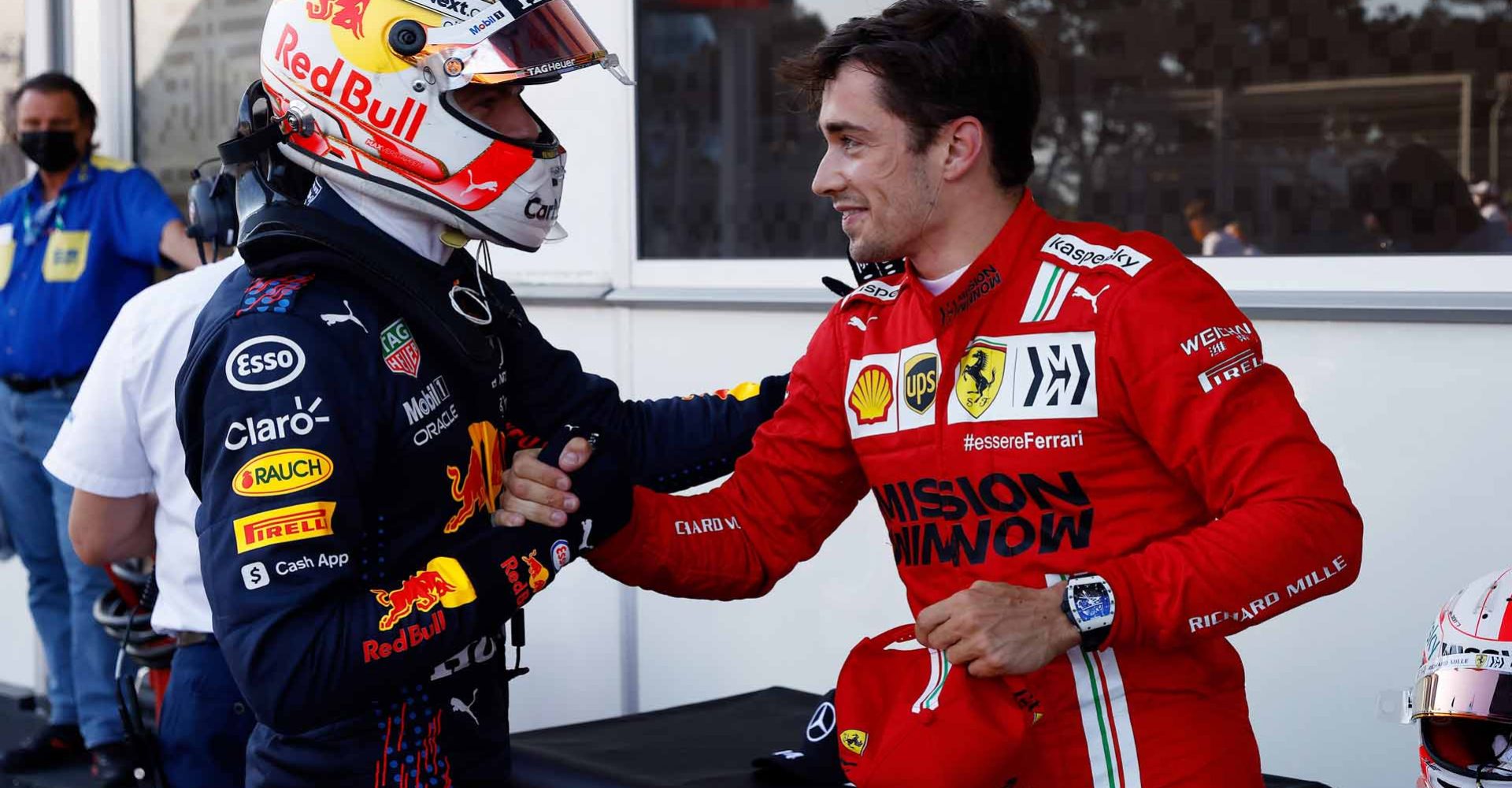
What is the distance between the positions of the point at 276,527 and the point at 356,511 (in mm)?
101

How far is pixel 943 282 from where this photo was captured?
2123 millimetres

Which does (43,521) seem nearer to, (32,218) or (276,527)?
(32,218)

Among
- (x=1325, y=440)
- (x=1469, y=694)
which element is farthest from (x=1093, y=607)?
(x=1325, y=440)

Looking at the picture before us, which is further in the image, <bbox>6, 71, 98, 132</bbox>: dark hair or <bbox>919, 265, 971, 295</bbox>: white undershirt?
<bbox>6, 71, 98, 132</bbox>: dark hair

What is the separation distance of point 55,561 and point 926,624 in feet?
13.2

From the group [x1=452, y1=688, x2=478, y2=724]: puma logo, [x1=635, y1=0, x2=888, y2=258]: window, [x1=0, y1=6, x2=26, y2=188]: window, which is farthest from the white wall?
[x1=0, y1=6, x2=26, y2=188]: window

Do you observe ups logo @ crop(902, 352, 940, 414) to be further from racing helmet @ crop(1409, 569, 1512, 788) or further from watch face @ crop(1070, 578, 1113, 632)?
racing helmet @ crop(1409, 569, 1512, 788)

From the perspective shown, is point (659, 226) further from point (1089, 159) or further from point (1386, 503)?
point (1386, 503)

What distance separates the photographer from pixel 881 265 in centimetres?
239

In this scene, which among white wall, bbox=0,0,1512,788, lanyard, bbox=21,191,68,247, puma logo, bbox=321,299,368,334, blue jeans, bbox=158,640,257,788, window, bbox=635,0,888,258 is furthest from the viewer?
lanyard, bbox=21,191,68,247

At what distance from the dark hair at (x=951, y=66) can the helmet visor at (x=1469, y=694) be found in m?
0.90

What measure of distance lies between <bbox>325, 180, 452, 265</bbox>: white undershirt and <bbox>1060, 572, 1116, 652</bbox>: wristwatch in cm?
101

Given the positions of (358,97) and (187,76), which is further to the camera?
(187,76)

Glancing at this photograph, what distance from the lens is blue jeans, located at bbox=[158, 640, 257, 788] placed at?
2.64 m
